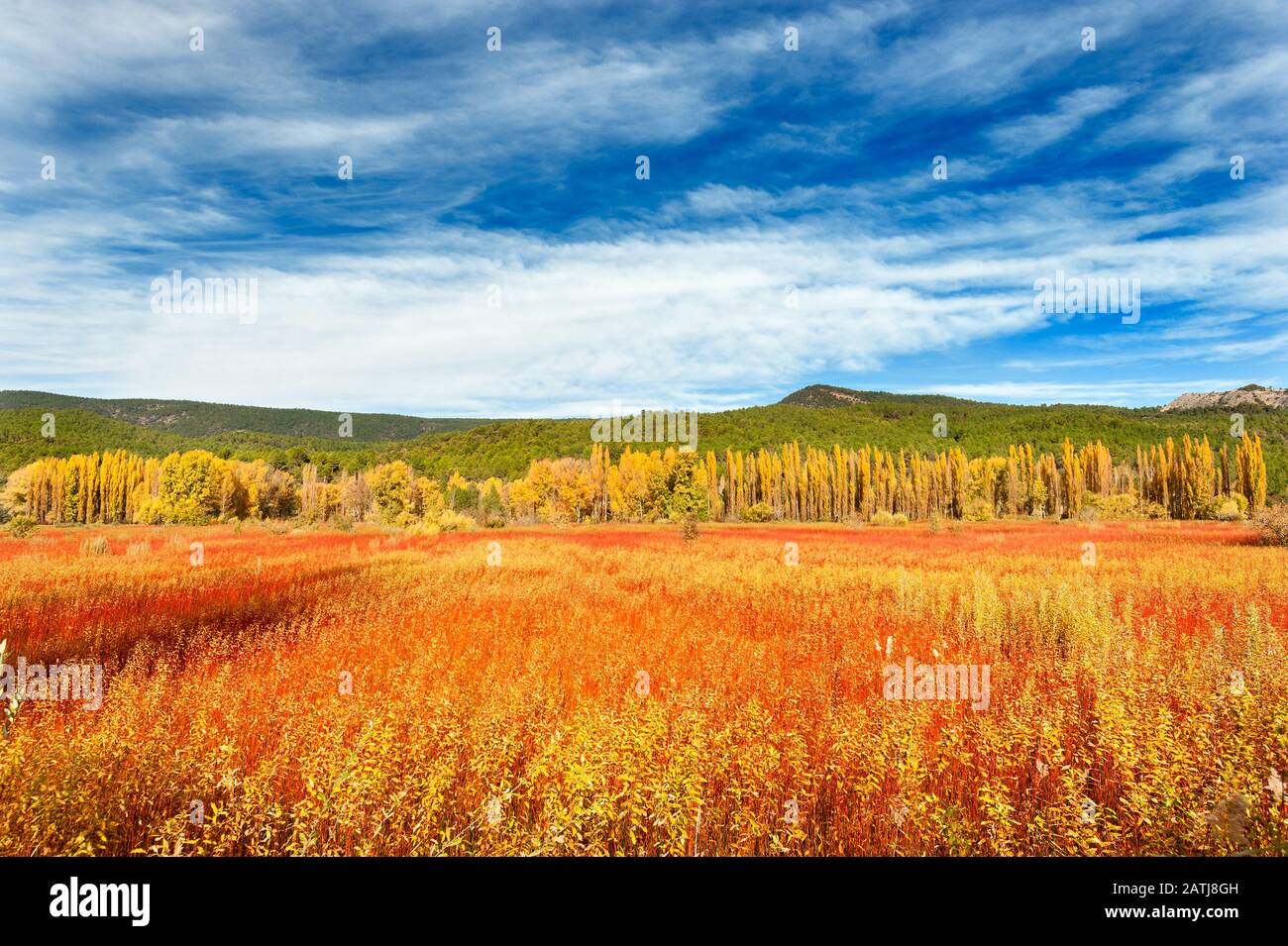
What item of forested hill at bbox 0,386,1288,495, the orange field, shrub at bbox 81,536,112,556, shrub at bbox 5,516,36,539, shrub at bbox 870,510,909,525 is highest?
forested hill at bbox 0,386,1288,495

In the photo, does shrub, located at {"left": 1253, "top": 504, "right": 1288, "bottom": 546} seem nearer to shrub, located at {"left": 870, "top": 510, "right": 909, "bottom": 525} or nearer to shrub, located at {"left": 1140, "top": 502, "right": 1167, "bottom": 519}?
shrub, located at {"left": 870, "top": 510, "right": 909, "bottom": 525}

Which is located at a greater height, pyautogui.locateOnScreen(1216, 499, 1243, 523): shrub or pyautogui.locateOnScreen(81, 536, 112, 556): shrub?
pyautogui.locateOnScreen(81, 536, 112, 556): shrub

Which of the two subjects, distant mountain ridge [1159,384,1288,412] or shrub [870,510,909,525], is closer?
shrub [870,510,909,525]


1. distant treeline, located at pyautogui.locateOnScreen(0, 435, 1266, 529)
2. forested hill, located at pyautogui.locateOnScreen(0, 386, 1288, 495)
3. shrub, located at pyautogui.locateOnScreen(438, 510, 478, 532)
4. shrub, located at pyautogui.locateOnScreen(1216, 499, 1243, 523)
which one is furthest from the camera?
forested hill, located at pyautogui.locateOnScreen(0, 386, 1288, 495)

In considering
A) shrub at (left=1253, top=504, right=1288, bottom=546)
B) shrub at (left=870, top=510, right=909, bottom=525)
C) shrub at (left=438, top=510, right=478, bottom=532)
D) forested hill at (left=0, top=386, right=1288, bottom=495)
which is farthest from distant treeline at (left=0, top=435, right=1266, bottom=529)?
shrub at (left=1253, top=504, right=1288, bottom=546)

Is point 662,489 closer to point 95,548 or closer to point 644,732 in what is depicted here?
point 95,548

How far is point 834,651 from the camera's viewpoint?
7.62 m

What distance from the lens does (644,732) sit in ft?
12.5

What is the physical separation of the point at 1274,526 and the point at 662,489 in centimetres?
4946

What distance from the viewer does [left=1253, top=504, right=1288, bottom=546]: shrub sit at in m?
20.0

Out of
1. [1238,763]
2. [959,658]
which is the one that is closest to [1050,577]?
[959,658]

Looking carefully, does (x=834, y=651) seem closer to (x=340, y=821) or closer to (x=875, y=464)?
(x=340, y=821)

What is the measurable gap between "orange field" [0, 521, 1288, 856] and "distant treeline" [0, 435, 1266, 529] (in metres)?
37.6
